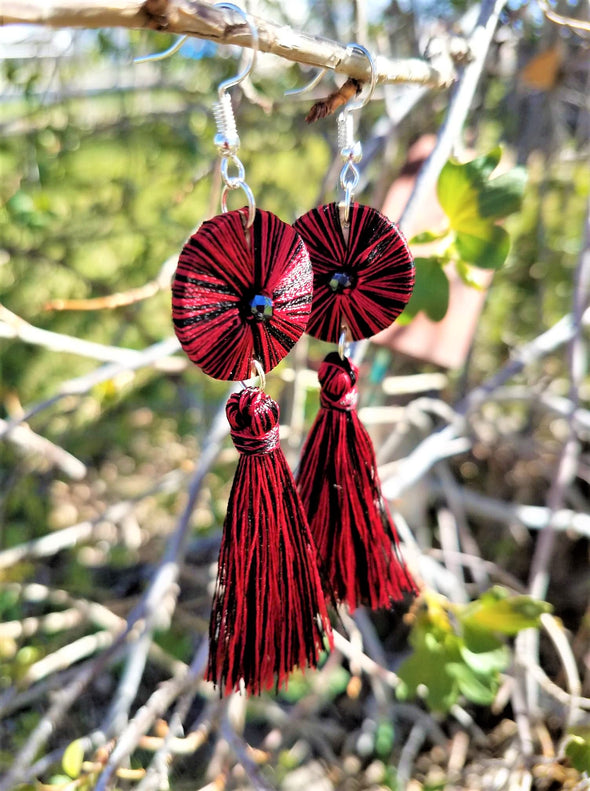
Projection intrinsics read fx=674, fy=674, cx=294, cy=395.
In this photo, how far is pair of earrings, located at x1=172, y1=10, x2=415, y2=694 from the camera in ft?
1.46

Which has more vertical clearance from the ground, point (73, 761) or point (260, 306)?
point (260, 306)

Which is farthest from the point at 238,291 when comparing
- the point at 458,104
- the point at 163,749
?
the point at 163,749

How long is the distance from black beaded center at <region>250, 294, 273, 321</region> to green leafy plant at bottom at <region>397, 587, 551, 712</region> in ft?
1.36

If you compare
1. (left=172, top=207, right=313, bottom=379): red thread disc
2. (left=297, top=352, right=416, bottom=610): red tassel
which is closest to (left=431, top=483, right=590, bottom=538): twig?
(left=297, top=352, right=416, bottom=610): red tassel

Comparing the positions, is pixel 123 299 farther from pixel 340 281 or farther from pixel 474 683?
pixel 474 683

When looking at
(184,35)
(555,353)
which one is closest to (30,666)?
(184,35)

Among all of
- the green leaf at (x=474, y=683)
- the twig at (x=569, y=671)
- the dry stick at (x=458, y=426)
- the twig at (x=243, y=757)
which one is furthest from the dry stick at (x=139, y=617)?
the twig at (x=569, y=671)

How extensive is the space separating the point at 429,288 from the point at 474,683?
1.35 ft

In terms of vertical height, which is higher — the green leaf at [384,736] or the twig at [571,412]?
the twig at [571,412]

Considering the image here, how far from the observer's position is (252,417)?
47 cm

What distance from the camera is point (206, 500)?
1.65 metres

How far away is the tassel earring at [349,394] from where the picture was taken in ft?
1.76

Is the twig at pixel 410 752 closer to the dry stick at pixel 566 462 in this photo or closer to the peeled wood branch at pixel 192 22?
the dry stick at pixel 566 462

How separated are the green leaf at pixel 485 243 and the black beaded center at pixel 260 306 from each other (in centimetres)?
30
